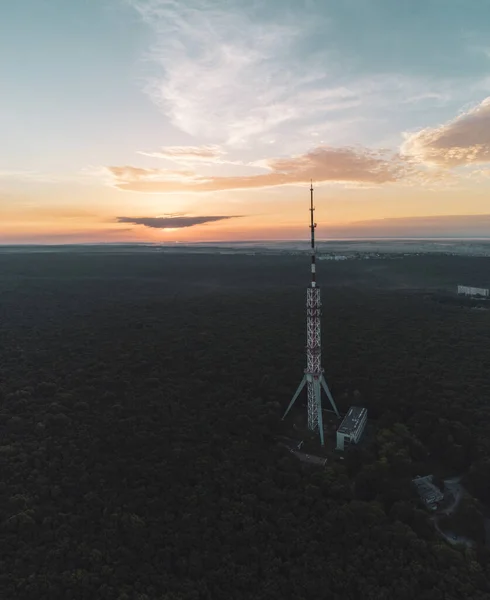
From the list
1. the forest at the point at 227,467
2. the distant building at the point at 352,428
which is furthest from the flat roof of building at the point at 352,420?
the forest at the point at 227,467

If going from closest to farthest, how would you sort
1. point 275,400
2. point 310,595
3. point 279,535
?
point 310,595
point 279,535
point 275,400

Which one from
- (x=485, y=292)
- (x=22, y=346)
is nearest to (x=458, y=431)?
(x=22, y=346)

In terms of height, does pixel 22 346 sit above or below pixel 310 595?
above

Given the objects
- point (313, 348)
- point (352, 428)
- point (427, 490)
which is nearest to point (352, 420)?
point (352, 428)

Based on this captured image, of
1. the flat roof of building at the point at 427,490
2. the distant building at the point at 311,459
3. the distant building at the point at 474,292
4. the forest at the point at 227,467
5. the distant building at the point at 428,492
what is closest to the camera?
the forest at the point at 227,467

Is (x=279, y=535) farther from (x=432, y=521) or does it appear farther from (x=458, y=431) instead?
(x=458, y=431)

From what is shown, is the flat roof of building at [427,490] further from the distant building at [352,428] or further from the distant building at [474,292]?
the distant building at [474,292]

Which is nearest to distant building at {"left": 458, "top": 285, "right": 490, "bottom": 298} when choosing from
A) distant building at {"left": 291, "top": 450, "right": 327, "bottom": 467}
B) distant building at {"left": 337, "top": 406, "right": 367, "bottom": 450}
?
distant building at {"left": 337, "top": 406, "right": 367, "bottom": 450}
